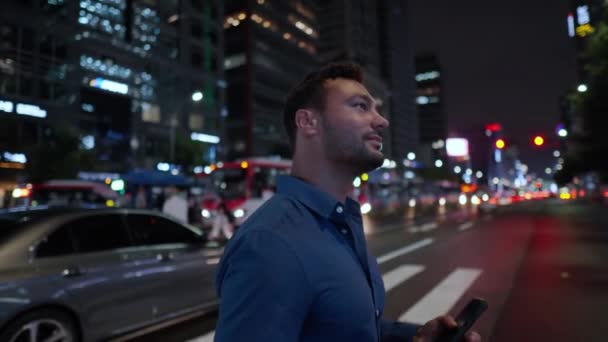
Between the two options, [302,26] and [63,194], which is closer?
[63,194]

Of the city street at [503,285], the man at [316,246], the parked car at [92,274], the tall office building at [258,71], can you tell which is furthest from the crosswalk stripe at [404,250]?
the tall office building at [258,71]

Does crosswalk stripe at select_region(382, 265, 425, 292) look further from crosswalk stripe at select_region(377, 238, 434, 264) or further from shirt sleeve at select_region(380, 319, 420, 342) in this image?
shirt sleeve at select_region(380, 319, 420, 342)

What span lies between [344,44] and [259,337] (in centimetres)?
11380

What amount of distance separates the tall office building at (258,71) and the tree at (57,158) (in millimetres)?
34893

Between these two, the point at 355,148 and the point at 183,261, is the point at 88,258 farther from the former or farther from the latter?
the point at 355,148

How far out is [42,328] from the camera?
327cm

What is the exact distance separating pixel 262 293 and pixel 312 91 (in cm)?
84

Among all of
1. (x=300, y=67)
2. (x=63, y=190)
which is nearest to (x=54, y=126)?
(x=63, y=190)

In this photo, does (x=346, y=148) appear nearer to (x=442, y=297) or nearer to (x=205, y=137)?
(x=442, y=297)

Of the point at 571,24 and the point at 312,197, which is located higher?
the point at 571,24

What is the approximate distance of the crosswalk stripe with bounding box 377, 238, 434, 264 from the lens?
10.1m

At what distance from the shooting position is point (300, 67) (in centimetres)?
7350

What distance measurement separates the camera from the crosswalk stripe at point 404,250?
10102mm

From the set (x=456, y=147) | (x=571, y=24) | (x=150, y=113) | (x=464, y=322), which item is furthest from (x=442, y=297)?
(x=571, y=24)
